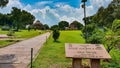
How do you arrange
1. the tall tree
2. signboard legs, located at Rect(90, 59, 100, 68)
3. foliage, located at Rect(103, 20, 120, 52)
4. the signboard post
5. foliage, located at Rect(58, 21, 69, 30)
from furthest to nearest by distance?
1. foliage, located at Rect(58, 21, 69, 30)
2. the tall tree
3. foliage, located at Rect(103, 20, 120, 52)
4. signboard legs, located at Rect(90, 59, 100, 68)
5. the signboard post

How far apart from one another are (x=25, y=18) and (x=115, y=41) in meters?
82.5

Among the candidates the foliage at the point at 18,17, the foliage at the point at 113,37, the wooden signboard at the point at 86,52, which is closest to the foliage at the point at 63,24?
the foliage at the point at 18,17

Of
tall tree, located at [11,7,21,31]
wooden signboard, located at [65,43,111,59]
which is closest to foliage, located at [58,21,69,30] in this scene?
tall tree, located at [11,7,21,31]

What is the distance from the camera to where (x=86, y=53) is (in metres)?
10.7

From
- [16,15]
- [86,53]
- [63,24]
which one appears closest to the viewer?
[86,53]

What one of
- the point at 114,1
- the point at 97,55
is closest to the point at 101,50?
the point at 97,55

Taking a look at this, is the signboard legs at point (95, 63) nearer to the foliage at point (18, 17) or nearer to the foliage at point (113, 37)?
the foliage at point (113, 37)

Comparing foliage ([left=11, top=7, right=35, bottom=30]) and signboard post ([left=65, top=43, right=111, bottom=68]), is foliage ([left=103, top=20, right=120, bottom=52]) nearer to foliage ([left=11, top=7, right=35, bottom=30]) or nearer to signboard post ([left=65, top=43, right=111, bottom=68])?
signboard post ([left=65, top=43, right=111, bottom=68])

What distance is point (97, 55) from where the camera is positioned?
10555 mm

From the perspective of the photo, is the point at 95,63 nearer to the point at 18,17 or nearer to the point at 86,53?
the point at 86,53

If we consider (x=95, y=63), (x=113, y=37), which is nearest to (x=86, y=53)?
(x=95, y=63)

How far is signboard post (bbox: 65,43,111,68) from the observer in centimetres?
1044

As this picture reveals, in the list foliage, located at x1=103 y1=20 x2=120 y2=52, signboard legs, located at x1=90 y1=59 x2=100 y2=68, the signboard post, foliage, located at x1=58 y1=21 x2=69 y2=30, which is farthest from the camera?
foliage, located at x1=58 y1=21 x2=69 y2=30

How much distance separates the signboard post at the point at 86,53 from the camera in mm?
10438
